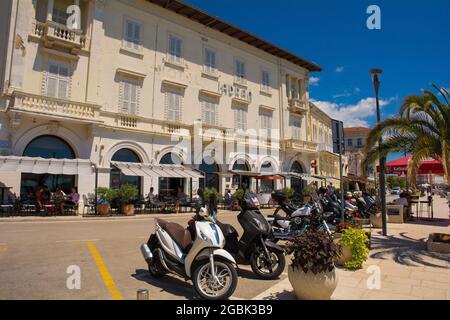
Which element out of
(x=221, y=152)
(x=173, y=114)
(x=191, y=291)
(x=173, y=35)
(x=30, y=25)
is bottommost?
(x=191, y=291)

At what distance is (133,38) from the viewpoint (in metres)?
19.8

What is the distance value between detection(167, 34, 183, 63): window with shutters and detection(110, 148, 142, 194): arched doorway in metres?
7.21

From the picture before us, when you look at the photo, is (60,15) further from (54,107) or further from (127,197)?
(127,197)

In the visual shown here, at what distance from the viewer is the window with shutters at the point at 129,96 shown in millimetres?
18969

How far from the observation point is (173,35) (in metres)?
21.8

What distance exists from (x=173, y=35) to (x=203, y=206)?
1980 centimetres

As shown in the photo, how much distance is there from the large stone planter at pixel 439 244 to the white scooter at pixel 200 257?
5199 mm

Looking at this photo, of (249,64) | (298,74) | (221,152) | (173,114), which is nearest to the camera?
(173,114)

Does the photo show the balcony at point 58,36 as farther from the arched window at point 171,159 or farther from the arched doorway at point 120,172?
the arched window at point 171,159

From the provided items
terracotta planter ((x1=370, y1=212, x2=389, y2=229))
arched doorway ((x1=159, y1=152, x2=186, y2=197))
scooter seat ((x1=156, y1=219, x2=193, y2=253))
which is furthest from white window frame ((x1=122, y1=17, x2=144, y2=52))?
scooter seat ((x1=156, y1=219, x2=193, y2=253))

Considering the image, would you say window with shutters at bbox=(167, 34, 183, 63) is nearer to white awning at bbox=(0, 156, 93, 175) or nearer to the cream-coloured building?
the cream-coloured building

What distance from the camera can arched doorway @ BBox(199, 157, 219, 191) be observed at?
22.6 meters
